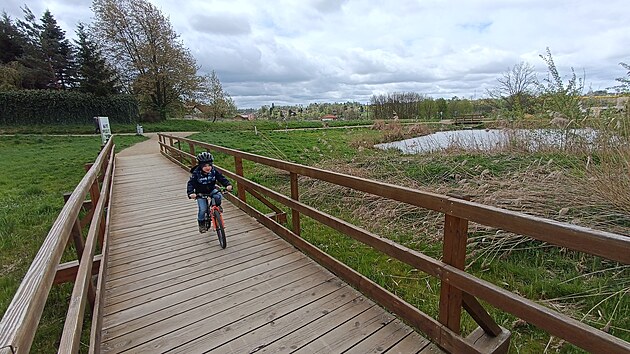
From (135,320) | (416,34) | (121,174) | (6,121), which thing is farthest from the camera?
(6,121)

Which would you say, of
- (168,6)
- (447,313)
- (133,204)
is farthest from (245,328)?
(168,6)

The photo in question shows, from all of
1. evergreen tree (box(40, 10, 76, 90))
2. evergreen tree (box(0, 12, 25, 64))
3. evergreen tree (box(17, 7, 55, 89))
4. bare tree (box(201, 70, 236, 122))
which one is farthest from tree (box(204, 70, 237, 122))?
evergreen tree (box(0, 12, 25, 64))

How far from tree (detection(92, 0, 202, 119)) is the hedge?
2505mm

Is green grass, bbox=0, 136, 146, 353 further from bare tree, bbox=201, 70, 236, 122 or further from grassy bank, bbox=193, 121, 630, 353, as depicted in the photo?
bare tree, bbox=201, 70, 236, 122

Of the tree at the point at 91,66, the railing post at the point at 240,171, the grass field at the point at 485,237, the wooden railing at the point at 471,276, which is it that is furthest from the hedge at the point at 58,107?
the wooden railing at the point at 471,276

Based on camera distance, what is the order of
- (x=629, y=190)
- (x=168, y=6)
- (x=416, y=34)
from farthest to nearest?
1. (x=168, y=6)
2. (x=416, y=34)
3. (x=629, y=190)

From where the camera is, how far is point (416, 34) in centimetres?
1459

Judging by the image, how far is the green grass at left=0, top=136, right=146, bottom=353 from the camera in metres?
2.89

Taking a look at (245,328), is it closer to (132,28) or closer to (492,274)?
(492,274)

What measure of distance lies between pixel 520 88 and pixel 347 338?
9129mm

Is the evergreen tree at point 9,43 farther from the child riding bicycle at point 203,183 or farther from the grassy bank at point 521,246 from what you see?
the grassy bank at point 521,246

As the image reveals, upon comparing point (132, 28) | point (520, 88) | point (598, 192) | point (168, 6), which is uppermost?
point (168, 6)

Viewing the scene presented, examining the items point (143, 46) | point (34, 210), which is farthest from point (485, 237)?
point (143, 46)

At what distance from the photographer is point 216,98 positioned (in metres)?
33.9
